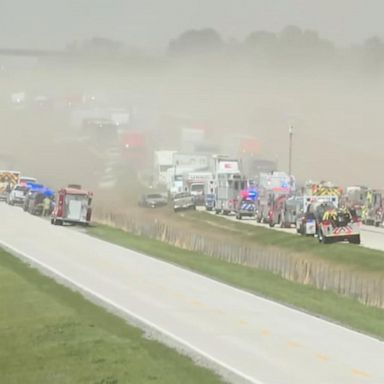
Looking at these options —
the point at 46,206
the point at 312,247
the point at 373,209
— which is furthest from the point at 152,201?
the point at 312,247

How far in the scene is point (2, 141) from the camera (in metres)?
160

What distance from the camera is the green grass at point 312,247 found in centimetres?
4247

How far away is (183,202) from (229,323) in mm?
70568

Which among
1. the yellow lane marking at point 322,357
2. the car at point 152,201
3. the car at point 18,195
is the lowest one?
the car at point 152,201

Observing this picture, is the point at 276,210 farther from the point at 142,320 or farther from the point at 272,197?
the point at 142,320

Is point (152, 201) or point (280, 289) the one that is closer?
point (280, 289)

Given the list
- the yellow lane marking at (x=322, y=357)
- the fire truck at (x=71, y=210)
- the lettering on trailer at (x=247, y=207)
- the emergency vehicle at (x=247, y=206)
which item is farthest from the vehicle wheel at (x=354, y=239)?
the yellow lane marking at (x=322, y=357)

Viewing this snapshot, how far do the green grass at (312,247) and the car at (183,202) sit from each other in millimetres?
16623

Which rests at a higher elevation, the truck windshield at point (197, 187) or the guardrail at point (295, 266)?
the guardrail at point (295, 266)

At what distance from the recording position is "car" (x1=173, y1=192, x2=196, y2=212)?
3617 inches

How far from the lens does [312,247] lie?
166 ft

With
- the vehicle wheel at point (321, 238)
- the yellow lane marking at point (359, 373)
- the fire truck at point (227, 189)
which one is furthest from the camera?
the fire truck at point (227, 189)

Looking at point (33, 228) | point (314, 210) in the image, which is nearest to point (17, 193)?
point (33, 228)

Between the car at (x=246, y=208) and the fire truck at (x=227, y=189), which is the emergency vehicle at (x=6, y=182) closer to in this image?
the fire truck at (x=227, y=189)
